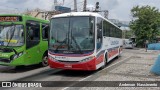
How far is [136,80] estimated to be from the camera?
37.8 ft

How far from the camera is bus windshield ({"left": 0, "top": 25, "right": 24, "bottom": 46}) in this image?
13.8 meters

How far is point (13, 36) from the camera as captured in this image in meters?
13.8

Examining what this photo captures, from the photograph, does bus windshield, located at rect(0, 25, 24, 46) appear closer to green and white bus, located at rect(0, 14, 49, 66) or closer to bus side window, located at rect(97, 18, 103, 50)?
green and white bus, located at rect(0, 14, 49, 66)

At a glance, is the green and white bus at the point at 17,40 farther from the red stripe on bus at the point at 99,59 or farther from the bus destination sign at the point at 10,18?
the red stripe on bus at the point at 99,59

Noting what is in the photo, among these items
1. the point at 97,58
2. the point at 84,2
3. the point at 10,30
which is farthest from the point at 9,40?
the point at 84,2

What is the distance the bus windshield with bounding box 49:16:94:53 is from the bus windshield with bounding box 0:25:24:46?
5.70 feet

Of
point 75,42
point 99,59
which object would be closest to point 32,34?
point 75,42

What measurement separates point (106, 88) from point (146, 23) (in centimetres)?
5125

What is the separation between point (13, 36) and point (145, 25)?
4843cm

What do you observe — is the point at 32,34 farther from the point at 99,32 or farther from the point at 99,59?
the point at 99,59

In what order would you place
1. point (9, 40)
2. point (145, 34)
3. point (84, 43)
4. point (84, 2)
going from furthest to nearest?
point (145, 34)
point (84, 2)
point (9, 40)
point (84, 43)

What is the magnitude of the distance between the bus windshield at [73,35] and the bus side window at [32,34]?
1.61m

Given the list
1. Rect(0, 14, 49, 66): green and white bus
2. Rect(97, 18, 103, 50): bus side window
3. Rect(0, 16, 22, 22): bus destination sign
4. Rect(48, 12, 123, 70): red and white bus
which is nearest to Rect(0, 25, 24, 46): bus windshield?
Rect(0, 14, 49, 66): green and white bus

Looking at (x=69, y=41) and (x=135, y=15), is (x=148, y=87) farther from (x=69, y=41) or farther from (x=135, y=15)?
(x=135, y=15)
